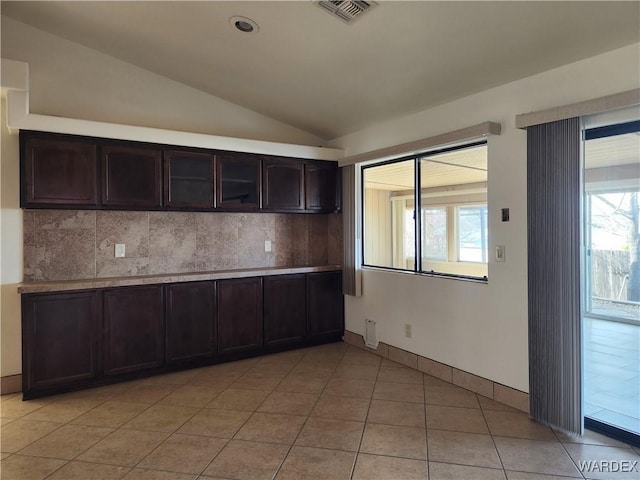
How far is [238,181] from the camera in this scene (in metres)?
Answer: 4.20

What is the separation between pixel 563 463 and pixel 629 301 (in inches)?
42.4

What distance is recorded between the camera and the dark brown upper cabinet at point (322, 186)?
466 cm

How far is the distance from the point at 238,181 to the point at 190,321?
1.49 meters

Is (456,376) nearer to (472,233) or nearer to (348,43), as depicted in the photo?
(472,233)

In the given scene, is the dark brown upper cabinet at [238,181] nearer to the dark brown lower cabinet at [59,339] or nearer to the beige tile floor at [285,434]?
the dark brown lower cabinet at [59,339]

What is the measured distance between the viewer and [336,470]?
2258 mm

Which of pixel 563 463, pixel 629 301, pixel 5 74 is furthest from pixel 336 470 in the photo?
pixel 5 74

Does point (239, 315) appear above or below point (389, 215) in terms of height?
below

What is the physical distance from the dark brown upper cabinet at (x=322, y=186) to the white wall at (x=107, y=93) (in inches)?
29.8

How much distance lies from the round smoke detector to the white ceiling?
45 mm

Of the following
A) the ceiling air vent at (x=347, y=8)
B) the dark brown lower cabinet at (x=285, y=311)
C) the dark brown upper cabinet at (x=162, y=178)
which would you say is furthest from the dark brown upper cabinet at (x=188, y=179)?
the ceiling air vent at (x=347, y=8)

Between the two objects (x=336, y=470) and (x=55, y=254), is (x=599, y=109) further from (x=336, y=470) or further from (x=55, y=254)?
(x=55, y=254)

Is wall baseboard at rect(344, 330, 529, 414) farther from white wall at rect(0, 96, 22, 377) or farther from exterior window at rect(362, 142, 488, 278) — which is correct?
white wall at rect(0, 96, 22, 377)

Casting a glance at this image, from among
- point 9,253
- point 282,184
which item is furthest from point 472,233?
point 9,253
